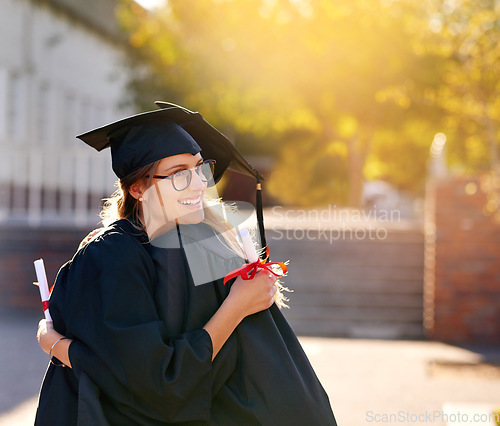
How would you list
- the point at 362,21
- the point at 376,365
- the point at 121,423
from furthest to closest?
the point at 362,21, the point at 376,365, the point at 121,423

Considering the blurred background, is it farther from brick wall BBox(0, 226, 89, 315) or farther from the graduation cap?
the graduation cap

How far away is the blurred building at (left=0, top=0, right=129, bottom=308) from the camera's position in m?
→ 10.4

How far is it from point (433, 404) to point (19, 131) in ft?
42.1

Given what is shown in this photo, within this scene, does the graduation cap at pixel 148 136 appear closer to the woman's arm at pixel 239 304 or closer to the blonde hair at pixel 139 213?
the blonde hair at pixel 139 213

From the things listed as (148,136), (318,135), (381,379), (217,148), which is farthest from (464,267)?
(318,135)

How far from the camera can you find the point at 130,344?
2035mm

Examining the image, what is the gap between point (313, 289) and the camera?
1030cm

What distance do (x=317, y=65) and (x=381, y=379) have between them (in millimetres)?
10922

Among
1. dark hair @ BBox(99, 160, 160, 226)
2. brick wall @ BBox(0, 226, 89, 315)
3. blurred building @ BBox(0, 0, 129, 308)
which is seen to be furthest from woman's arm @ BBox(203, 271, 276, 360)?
blurred building @ BBox(0, 0, 129, 308)

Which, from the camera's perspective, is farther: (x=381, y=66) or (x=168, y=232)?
(x=381, y=66)

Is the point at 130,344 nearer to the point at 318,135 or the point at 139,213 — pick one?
the point at 139,213

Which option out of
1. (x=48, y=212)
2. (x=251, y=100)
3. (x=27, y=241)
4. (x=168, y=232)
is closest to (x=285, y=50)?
(x=251, y=100)

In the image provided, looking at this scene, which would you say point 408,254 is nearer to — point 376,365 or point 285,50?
point 376,365

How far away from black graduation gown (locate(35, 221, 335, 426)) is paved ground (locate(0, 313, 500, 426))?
3.04 metres
